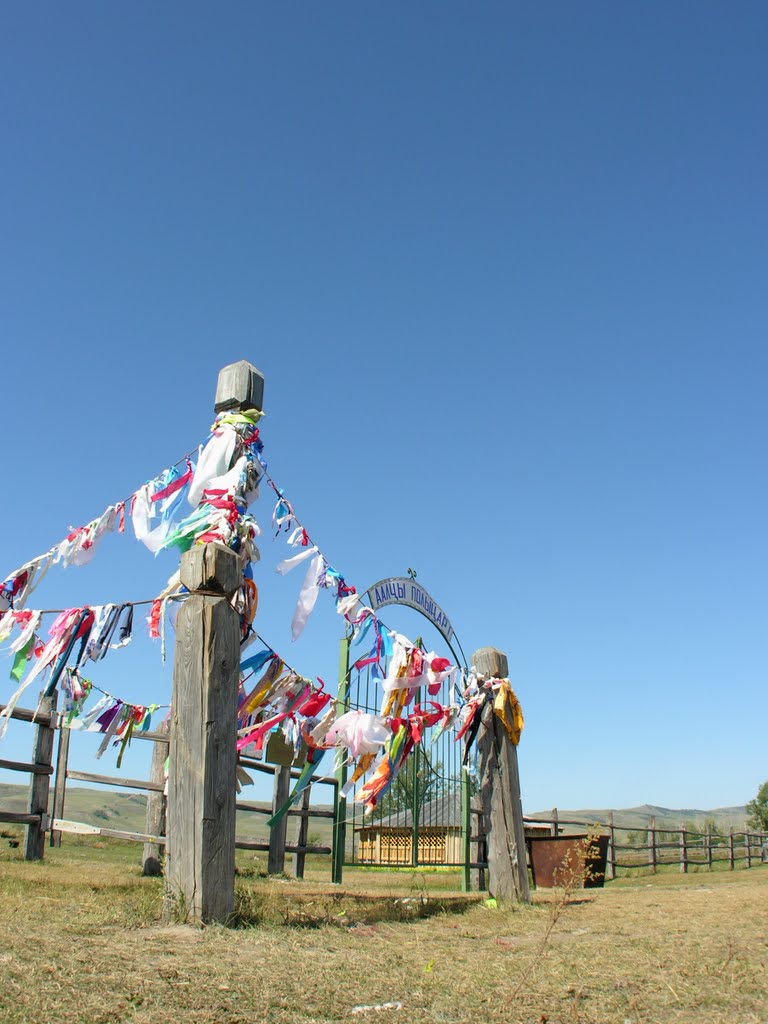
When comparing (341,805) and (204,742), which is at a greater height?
(204,742)

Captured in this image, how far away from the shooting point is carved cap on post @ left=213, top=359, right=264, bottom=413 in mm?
6945

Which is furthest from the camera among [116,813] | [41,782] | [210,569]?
[116,813]

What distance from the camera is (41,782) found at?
29.8 feet

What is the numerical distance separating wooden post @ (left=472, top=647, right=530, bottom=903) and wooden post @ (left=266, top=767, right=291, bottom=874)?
333 cm

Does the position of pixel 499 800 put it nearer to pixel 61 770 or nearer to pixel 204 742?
pixel 204 742

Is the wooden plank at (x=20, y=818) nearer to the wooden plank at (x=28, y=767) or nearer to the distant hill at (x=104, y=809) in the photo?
the wooden plank at (x=28, y=767)

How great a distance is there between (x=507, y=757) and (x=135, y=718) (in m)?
3.53

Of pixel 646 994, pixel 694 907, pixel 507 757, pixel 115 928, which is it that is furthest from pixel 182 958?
pixel 694 907

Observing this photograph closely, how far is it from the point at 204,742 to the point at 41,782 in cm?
485

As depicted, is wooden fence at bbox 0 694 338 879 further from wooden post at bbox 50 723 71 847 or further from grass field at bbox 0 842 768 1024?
grass field at bbox 0 842 768 1024

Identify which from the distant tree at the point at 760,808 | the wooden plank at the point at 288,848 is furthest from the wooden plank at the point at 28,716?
the distant tree at the point at 760,808

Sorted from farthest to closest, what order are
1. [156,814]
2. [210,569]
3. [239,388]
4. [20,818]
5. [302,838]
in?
1. [302,838]
2. [156,814]
3. [20,818]
4. [239,388]
5. [210,569]

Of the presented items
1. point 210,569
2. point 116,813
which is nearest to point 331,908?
point 210,569

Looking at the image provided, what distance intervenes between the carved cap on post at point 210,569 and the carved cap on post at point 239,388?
1.72 m
